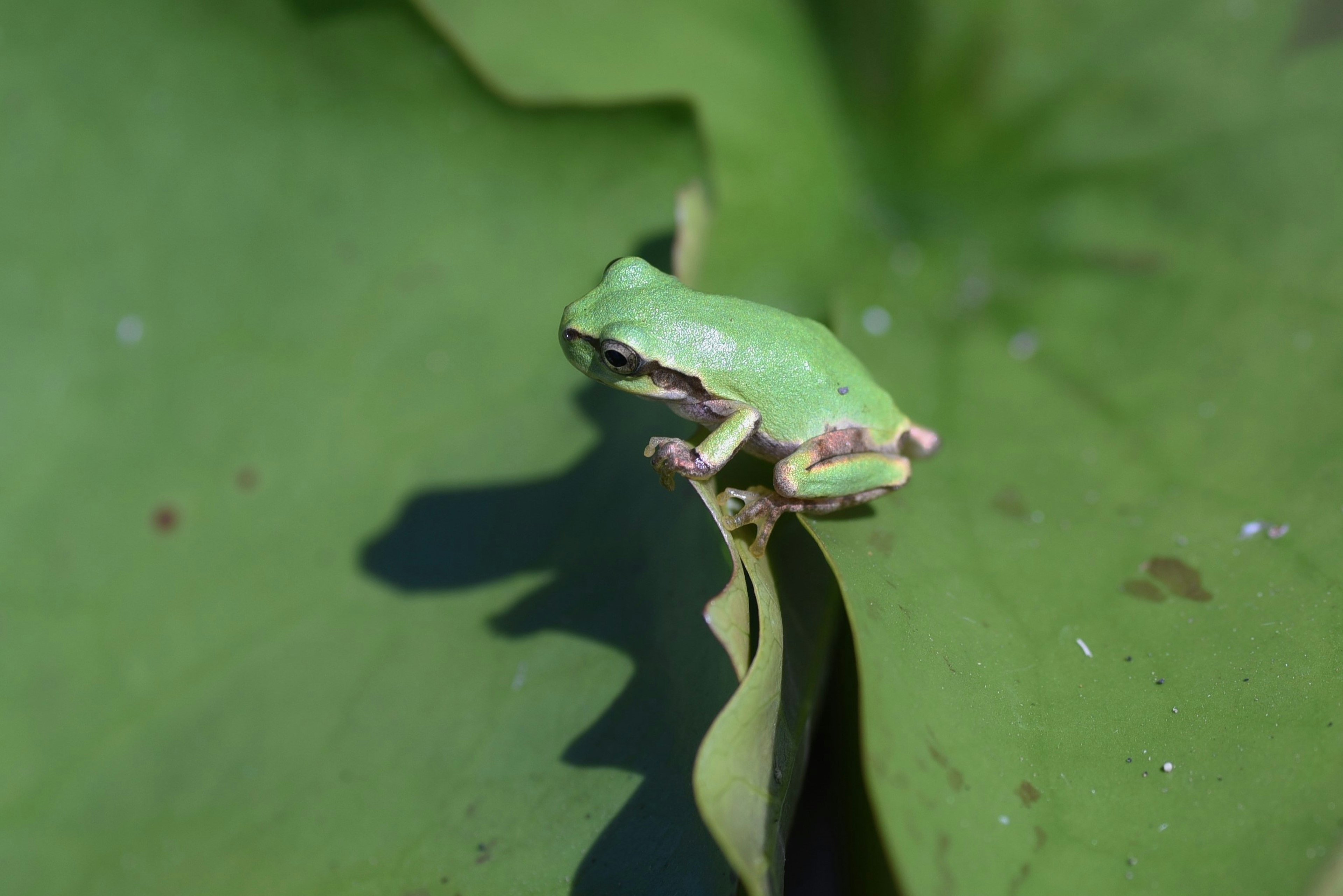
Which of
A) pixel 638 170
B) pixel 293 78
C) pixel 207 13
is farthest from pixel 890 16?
pixel 207 13

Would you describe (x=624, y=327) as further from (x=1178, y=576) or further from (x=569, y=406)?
(x=1178, y=576)

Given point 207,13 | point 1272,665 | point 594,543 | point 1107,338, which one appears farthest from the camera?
→ point 1107,338

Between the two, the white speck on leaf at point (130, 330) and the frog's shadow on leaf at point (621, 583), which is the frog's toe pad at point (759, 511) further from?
the white speck on leaf at point (130, 330)

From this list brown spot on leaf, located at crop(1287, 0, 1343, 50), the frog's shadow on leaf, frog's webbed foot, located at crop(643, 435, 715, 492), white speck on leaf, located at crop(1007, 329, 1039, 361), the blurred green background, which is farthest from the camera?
white speck on leaf, located at crop(1007, 329, 1039, 361)

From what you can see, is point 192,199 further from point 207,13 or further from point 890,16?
point 890,16

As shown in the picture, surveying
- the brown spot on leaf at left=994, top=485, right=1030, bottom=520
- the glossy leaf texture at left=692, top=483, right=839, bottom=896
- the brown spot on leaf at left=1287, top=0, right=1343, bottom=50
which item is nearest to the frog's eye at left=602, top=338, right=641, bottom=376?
the glossy leaf texture at left=692, top=483, right=839, bottom=896

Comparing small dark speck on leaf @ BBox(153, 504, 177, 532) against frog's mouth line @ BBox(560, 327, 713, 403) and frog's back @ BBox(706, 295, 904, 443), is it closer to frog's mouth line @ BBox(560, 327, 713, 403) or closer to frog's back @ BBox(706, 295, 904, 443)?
frog's mouth line @ BBox(560, 327, 713, 403)

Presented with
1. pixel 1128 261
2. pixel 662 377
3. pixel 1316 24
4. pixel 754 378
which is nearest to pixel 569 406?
pixel 662 377
